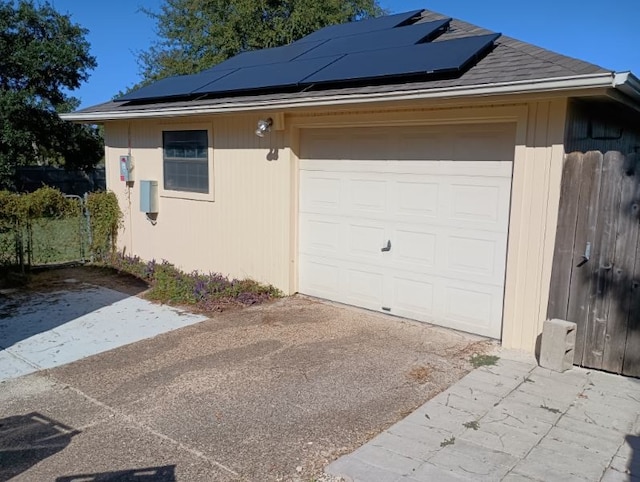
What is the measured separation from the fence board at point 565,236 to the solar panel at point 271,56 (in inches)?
173

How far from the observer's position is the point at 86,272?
902 centimetres

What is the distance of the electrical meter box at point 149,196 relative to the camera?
876 centimetres

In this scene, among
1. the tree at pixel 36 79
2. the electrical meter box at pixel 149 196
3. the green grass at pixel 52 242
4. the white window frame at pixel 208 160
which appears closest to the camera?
the white window frame at pixel 208 160

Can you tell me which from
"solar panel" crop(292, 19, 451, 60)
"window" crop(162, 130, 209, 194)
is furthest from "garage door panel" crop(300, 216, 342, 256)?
"solar panel" crop(292, 19, 451, 60)

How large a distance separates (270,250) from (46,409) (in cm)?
369

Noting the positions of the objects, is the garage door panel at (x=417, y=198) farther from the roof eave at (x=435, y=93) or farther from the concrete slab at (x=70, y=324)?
the concrete slab at (x=70, y=324)

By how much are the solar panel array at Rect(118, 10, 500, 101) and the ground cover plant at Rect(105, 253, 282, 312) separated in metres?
2.61

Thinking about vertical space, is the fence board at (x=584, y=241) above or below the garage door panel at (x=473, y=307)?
above

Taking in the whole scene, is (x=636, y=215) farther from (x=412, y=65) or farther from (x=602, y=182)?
(x=412, y=65)

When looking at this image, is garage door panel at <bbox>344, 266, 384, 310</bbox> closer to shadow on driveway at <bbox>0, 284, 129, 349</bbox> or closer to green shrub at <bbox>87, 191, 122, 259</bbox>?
shadow on driveway at <bbox>0, 284, 129, 349</bbox>

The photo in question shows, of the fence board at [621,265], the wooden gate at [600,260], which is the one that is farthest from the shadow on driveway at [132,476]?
the fence board at [621,265]

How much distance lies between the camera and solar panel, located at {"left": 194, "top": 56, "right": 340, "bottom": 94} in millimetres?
6586

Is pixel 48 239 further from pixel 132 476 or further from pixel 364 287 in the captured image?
pixel 132 476

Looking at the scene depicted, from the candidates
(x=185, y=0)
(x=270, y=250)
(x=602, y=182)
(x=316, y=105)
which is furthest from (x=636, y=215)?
(x=185, y=0)
